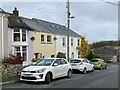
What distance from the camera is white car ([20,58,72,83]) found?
15.4 meters

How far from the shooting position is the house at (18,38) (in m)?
30.0

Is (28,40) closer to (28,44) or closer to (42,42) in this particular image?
(28,44)

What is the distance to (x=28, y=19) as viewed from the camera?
1596 inches

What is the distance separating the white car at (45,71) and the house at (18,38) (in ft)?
42.5

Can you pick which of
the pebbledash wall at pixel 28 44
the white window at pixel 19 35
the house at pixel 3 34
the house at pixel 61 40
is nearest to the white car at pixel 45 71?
the house at pixel 3 34

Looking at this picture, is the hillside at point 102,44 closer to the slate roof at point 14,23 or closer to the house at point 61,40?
the house at point 61,40

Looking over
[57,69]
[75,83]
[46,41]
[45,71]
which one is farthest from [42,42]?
[75,83]

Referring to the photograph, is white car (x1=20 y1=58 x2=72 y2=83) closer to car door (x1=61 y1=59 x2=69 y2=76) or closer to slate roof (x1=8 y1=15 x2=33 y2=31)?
car door (x1=61 y1=59 x2=69 y2=76)

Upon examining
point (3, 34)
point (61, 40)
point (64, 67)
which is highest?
point (61, 40)

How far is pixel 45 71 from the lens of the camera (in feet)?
51.2

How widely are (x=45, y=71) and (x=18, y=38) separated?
1595 centimetres

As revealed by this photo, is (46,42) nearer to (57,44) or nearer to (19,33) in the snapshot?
(57,44)

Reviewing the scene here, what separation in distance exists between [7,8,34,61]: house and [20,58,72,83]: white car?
42.5 ft

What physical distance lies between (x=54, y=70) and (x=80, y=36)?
36.7 metres
